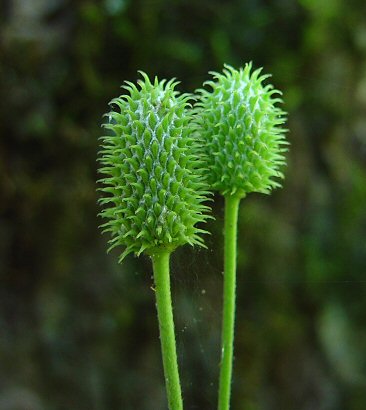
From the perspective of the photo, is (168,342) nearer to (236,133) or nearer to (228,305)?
(228,305)

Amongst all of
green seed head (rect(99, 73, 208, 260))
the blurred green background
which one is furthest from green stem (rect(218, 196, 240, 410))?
the blurred green background

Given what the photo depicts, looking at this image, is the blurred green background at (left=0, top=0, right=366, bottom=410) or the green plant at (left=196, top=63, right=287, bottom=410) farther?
the blurred green background at (left=0, top=0, right=366, bottom=410)

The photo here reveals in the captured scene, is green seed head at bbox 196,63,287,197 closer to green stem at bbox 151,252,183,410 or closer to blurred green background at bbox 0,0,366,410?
green stem at bbox 151,252,183,410

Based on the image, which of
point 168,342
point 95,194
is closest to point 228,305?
point 168,342

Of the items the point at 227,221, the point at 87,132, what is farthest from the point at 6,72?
the point at 227,221

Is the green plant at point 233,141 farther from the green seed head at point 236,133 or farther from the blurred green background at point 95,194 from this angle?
the blurred green background at point 95,194

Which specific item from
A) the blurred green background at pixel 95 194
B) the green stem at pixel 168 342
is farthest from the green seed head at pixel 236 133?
the blurred green background at pixel 95 194
